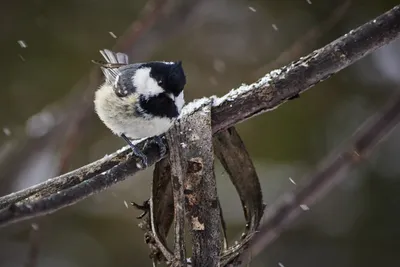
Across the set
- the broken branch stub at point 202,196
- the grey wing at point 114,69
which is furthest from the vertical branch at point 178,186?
the grey wing at point 114,69

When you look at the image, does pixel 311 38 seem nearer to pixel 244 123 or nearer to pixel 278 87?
pixel 278 87

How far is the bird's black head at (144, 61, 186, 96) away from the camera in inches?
50.6

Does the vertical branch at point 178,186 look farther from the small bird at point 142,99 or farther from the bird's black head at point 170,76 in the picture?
A: the bird's black head at point 170,76

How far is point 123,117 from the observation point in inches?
54.0

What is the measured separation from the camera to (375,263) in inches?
117

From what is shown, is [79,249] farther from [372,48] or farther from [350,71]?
[372,48]

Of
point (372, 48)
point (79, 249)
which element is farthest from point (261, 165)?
point (372, 48)

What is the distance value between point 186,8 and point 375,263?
79.6 inches

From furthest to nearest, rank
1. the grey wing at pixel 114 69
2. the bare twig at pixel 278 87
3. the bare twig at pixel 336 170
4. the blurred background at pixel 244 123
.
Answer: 1. the blurred background at pixel 244 123
2. the grey wing at pixel 114 69
3. the bare twig at pixel 278 87
4. the bare twig at pixel 336 170

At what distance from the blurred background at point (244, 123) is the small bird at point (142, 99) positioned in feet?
5.06

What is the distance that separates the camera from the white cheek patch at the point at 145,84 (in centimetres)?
133

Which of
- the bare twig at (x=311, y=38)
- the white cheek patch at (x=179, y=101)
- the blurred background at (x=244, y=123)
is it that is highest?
the white cheek patch at (x=179, y=101)

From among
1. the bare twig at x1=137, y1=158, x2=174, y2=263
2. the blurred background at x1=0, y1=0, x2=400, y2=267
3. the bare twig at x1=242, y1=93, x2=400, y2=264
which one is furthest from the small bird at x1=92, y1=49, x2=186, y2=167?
the blurred background at x1=0, y1=0, x2=400, y2=267

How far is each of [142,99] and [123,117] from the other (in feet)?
0.21
